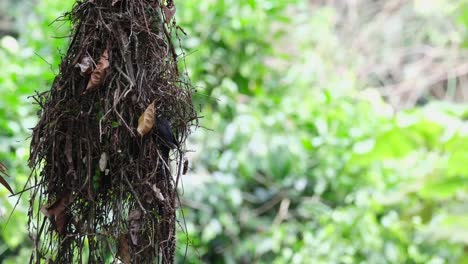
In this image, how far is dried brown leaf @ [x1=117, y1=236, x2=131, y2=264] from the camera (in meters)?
1.19

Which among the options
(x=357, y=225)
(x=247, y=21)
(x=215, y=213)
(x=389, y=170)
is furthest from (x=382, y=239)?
(x=247, y=21)

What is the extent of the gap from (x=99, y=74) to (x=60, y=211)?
250mm

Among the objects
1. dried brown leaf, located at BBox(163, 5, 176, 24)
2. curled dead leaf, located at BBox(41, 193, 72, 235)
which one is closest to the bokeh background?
dried brown leaf, located at BBox(163, 5, 176, 24)

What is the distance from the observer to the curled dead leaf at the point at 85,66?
3.90 feet

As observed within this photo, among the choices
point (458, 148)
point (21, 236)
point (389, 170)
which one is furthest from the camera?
point (389, 170)

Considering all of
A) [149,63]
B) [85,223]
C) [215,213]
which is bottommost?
[85,223]

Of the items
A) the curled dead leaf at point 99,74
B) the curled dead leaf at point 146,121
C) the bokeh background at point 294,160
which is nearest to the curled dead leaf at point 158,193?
the curled dead leaf at point 146,121

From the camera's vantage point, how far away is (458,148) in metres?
3.26

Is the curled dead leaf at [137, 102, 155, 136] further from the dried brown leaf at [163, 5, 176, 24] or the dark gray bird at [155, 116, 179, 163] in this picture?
the dried brown leaf at [163, 5, 176, 24]

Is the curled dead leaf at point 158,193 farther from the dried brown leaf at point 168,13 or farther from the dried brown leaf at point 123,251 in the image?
the dried brown leaf at point 168,13

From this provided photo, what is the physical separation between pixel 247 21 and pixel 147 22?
2.20 meters

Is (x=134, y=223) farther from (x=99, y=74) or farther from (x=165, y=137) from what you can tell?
(x=99, y=74)

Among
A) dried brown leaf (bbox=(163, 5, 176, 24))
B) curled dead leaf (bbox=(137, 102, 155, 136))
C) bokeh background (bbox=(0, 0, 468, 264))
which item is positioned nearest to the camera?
curled dead leaf (bbox=(137, 102, 155, 136))

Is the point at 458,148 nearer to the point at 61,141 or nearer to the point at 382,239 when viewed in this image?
the point at 382,239
